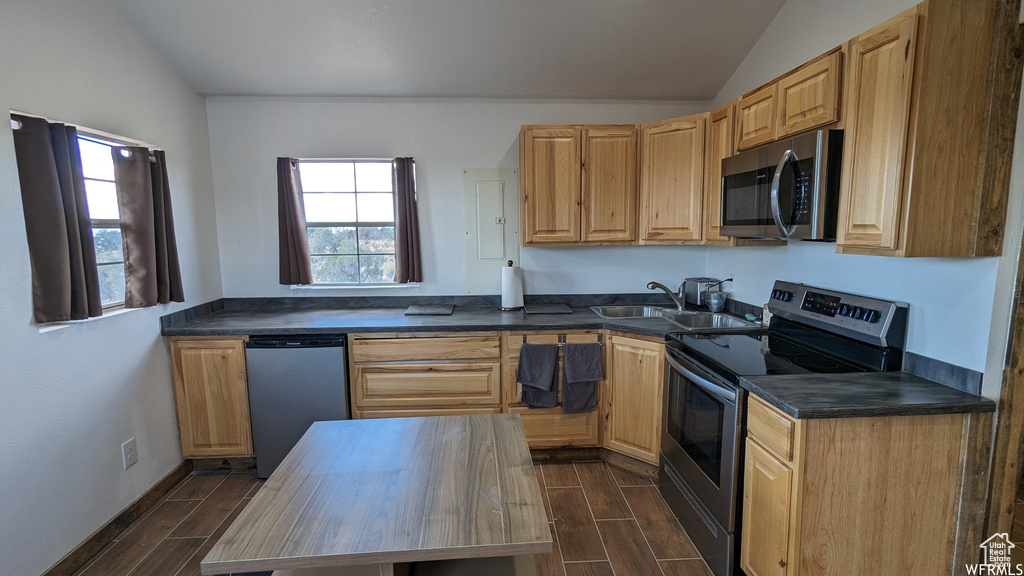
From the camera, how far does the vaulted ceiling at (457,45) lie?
Answer: 8.27ft

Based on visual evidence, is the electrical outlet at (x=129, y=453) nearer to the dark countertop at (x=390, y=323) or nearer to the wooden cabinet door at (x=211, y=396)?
the wooden cabinet door at (x=211, y=396)

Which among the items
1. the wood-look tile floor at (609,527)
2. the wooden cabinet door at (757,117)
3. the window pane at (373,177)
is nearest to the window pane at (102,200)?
the window pane at (373,177)

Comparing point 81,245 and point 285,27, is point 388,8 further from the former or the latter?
point 81,245

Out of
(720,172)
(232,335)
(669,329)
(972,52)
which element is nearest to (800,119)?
(972,52)

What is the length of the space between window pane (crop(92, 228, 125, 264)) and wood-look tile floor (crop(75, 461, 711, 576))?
1368 millimetres

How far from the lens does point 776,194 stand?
6.39ft

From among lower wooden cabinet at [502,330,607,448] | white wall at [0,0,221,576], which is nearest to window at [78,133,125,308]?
white wall at [0,0,221,576]

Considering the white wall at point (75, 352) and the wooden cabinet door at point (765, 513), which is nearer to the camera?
the wooden cabinet door at point (765, 513)

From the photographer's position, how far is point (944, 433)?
1.57 meters

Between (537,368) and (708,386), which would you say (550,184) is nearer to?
(537,368)

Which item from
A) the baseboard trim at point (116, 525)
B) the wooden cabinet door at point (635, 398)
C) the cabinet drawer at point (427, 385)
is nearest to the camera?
the baseboard trim at point (116, 525)

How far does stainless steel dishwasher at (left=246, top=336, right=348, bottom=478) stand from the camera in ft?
9.14

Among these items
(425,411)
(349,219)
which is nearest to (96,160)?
(349,219)

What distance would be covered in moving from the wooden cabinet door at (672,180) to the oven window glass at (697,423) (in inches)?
39.2
